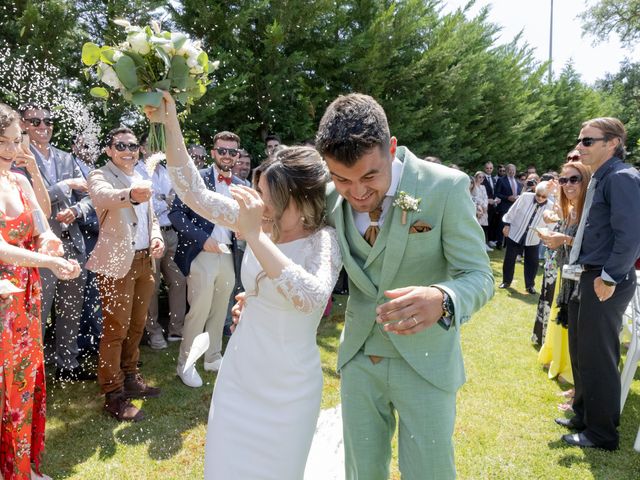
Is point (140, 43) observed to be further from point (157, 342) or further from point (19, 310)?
point (157, 342)

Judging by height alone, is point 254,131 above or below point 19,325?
above

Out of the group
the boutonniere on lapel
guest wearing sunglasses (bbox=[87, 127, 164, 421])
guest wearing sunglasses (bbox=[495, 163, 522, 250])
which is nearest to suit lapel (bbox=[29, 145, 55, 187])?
guest wearing sunglasses (bbox=[87, 127, 164, 421])

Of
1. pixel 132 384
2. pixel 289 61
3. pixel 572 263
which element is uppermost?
pixel 289 61

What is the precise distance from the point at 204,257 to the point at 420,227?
3530mm

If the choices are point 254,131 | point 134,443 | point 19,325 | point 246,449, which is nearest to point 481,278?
point 246,449

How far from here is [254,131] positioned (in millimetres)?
9312

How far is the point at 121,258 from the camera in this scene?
171 inches

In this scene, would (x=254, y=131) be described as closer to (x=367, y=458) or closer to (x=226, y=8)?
(x=226, y=8)

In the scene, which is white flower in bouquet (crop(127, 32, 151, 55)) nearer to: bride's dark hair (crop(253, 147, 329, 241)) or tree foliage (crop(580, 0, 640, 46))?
bride's dark hair (crop(253, 147, 329, 241))

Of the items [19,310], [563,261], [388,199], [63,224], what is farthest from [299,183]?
[563,261]

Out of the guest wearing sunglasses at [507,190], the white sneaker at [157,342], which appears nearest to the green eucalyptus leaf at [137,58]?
the white sneaker at [157,342]

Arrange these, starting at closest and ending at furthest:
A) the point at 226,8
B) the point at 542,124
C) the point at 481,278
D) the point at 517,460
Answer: the point at 481,278 < the point at 517,460 < the point at 226,8 < the point at 542,124

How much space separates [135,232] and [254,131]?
16.9 ft

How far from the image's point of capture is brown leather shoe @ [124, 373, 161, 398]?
479 centimetres
